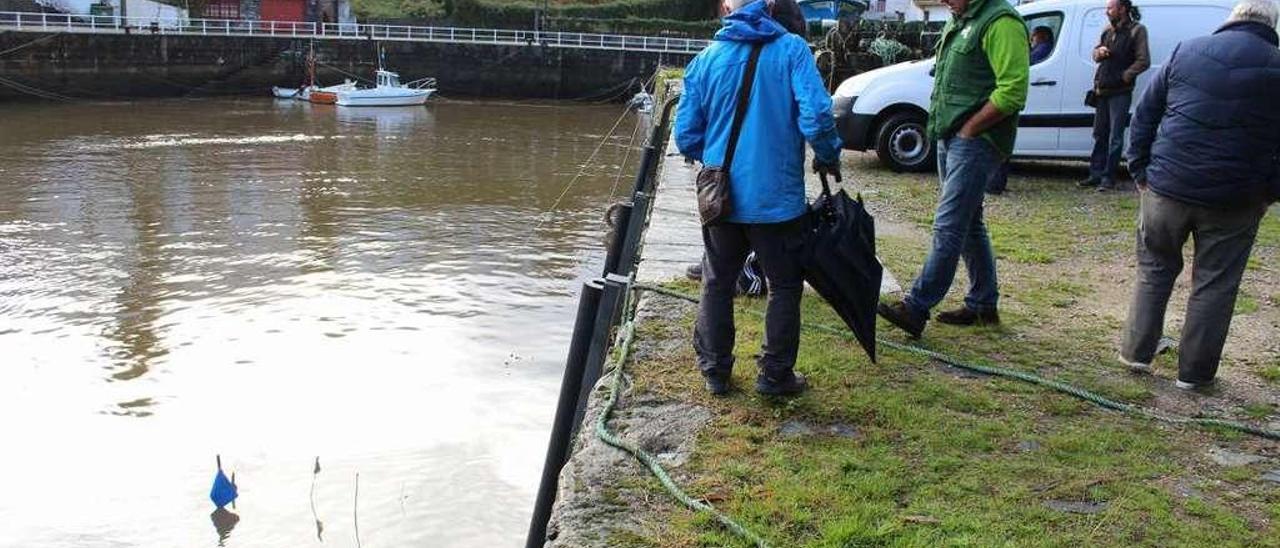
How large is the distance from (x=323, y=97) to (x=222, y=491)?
3363 centimetres

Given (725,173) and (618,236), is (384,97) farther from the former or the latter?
(725,173)

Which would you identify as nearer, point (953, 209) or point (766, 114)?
point (766, 114)

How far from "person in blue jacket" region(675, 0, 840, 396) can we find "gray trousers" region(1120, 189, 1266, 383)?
5.07ft

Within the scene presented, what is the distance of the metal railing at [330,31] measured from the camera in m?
39.9

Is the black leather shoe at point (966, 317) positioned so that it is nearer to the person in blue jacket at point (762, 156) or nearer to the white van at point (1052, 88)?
the person in blue jacket at point (762, 156)

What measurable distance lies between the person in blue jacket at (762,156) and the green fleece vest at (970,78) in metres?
1.10

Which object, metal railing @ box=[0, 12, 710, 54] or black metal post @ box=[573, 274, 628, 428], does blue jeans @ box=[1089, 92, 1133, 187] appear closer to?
black metal post @ box=[573, 274, 628, 428]

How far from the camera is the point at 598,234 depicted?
13.8 metres

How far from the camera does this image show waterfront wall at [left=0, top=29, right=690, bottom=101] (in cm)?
3650

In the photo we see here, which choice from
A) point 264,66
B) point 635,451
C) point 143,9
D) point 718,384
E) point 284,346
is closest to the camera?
point 635,451

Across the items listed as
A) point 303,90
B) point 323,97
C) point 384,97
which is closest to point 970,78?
point 384,97

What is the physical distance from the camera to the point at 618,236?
6.26 meters

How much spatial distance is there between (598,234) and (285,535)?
861cm

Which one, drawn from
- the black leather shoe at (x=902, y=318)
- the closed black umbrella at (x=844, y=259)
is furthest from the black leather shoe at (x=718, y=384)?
the black leather shoe at (x=902, y=318)
